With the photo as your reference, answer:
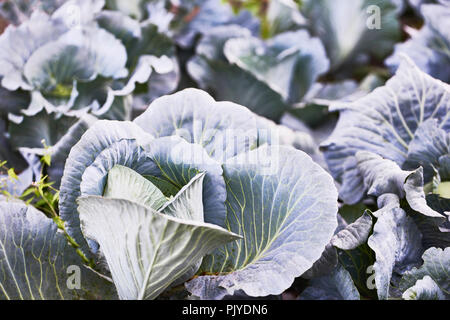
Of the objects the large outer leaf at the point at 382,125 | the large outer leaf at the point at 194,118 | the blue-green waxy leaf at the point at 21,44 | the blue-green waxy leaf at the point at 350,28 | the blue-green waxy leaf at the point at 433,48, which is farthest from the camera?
the blue-green waxy leaf at the point at 350,28

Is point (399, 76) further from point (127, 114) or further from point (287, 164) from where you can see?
point (127, 114)

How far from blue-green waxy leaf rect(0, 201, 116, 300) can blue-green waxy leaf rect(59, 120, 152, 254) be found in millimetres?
40

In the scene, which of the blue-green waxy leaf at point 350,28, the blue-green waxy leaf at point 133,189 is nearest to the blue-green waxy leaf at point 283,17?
the blue-green waxy leaf at point 350,28

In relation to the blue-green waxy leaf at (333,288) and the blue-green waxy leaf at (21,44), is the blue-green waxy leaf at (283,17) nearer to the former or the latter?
the blue-green waxy leaf at (21,44)

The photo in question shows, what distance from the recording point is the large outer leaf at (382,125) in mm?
1056

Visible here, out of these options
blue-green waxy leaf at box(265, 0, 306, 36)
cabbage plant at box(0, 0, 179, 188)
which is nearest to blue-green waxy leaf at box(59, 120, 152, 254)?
cabbage plant at box(0, 0, 179, 188)

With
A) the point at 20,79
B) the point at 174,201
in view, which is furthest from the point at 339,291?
the point at 20,79

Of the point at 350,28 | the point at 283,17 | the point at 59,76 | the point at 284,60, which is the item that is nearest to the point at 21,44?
the point at 59,76

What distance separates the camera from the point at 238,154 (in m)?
0.87

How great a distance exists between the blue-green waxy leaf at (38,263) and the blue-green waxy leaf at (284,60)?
705 mm

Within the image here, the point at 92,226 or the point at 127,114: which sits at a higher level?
the point at 92,226

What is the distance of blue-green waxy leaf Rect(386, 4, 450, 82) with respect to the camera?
1.33 m

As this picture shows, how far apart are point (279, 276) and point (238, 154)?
0.22 m

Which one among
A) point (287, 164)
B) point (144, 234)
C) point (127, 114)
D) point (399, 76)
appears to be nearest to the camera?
point (144, 234)
